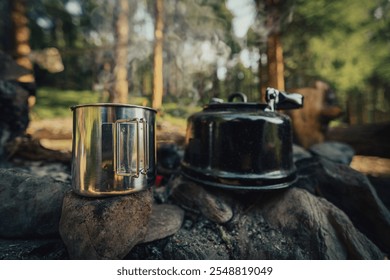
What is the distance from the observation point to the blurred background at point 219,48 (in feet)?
9.75

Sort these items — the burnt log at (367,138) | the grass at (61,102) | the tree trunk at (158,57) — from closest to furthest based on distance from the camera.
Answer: the burnt log at (367,138), the grass at (61,102), the tree trunk at (158,57)

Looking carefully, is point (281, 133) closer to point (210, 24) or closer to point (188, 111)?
point (188, 111)

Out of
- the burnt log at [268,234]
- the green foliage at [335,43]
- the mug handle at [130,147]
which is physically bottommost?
the burnt log at [268,234]

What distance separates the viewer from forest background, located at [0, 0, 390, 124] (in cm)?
297

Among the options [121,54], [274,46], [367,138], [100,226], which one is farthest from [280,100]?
[121,54]

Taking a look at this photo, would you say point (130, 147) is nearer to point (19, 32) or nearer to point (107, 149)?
point (107, 149)

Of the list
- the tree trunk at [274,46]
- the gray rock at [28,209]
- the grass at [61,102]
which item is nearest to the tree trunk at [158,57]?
the grass at [61,102]

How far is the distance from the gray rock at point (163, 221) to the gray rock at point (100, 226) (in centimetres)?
14

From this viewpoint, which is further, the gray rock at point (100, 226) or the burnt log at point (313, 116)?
the burnt log at point (313, 116)

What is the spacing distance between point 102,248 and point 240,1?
116 inches

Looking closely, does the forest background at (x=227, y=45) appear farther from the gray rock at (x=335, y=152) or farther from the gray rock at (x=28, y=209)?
the gray rock at (x=28, y=209)
